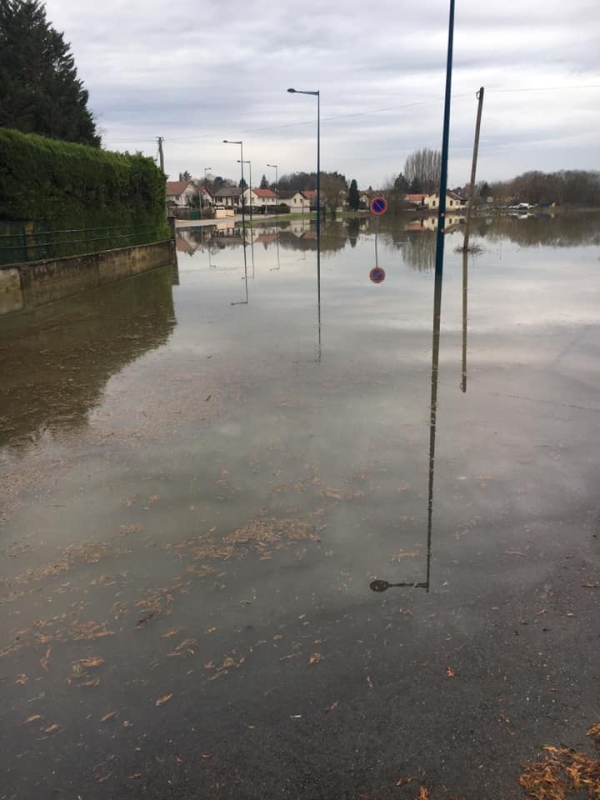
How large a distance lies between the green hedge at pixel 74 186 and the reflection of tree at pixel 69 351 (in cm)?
292

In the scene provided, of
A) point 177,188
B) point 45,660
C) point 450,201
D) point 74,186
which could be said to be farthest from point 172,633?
point 450,201

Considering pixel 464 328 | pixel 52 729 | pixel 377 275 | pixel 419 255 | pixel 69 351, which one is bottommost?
pixel 52 729

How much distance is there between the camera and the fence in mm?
14445

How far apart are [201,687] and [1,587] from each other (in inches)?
66.0

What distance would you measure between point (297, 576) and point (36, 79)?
157 ft

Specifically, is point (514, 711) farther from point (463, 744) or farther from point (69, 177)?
point (69, 177)

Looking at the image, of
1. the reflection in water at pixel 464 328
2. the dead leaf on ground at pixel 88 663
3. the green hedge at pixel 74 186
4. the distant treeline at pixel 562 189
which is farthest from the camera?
the distant treeline at pixel 562 189

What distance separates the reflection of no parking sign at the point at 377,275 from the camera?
18.5m

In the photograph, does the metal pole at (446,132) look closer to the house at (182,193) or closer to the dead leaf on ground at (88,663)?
the dead leaf on ground at (88,663)

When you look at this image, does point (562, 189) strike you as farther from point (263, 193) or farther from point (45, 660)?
point (45, 660)

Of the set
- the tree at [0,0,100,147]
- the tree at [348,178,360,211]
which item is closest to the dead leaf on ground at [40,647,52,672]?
the tree at [0,0,100,147]

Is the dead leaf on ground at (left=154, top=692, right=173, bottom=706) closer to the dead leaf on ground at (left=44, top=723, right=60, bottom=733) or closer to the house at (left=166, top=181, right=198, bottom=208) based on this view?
the dead leaf on ground at (left=44, top=723, right=60, bottom=733)

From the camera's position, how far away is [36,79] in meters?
40.2

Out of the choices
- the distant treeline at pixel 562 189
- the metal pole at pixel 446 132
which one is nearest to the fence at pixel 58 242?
the metal pole at pixel 446 132
